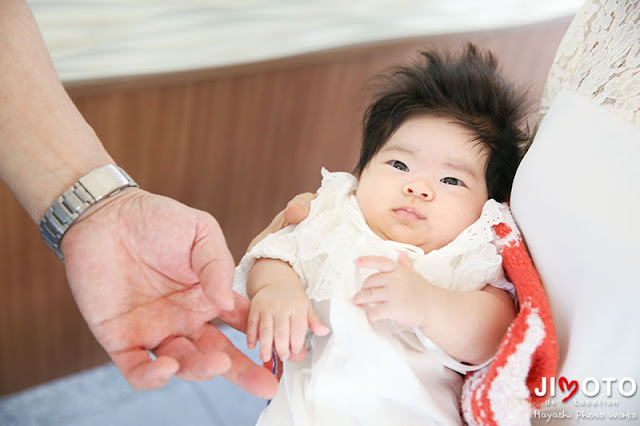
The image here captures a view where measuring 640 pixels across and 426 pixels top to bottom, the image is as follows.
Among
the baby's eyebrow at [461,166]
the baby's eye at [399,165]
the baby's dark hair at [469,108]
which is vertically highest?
the baby's dark hair at [469,108]

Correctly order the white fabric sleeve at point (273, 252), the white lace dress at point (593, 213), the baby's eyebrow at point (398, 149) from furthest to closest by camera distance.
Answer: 1. the baby's eyebrow at point (398, 149)
2. the white fabric sleeve at point (273, 252)
3. the white lace dress at point (593, 213)

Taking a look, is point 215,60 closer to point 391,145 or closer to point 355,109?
point 355,109

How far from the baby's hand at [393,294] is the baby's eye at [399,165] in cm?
25

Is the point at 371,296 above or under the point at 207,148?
above

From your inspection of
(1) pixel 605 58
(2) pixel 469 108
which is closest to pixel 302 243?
(2) pixel 469 108

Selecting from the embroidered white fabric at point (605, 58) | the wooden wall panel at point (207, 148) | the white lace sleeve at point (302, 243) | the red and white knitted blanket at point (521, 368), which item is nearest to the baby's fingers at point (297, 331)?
the white lace sleeve at point (302, 243)

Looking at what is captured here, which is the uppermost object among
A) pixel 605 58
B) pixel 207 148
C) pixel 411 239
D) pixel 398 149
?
pixel 605 58

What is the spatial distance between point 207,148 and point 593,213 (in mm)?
1093

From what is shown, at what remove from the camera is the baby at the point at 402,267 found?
0.77m

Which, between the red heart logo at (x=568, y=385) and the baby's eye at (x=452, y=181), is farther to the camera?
the baby's eye at (x=452, y=181)

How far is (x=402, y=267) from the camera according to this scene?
78 centimetres

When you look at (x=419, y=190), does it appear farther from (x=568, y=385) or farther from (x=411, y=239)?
(x=568, y=385)

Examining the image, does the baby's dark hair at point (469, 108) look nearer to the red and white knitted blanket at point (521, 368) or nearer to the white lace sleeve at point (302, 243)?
the white lace sleeve at point (302, 243)
